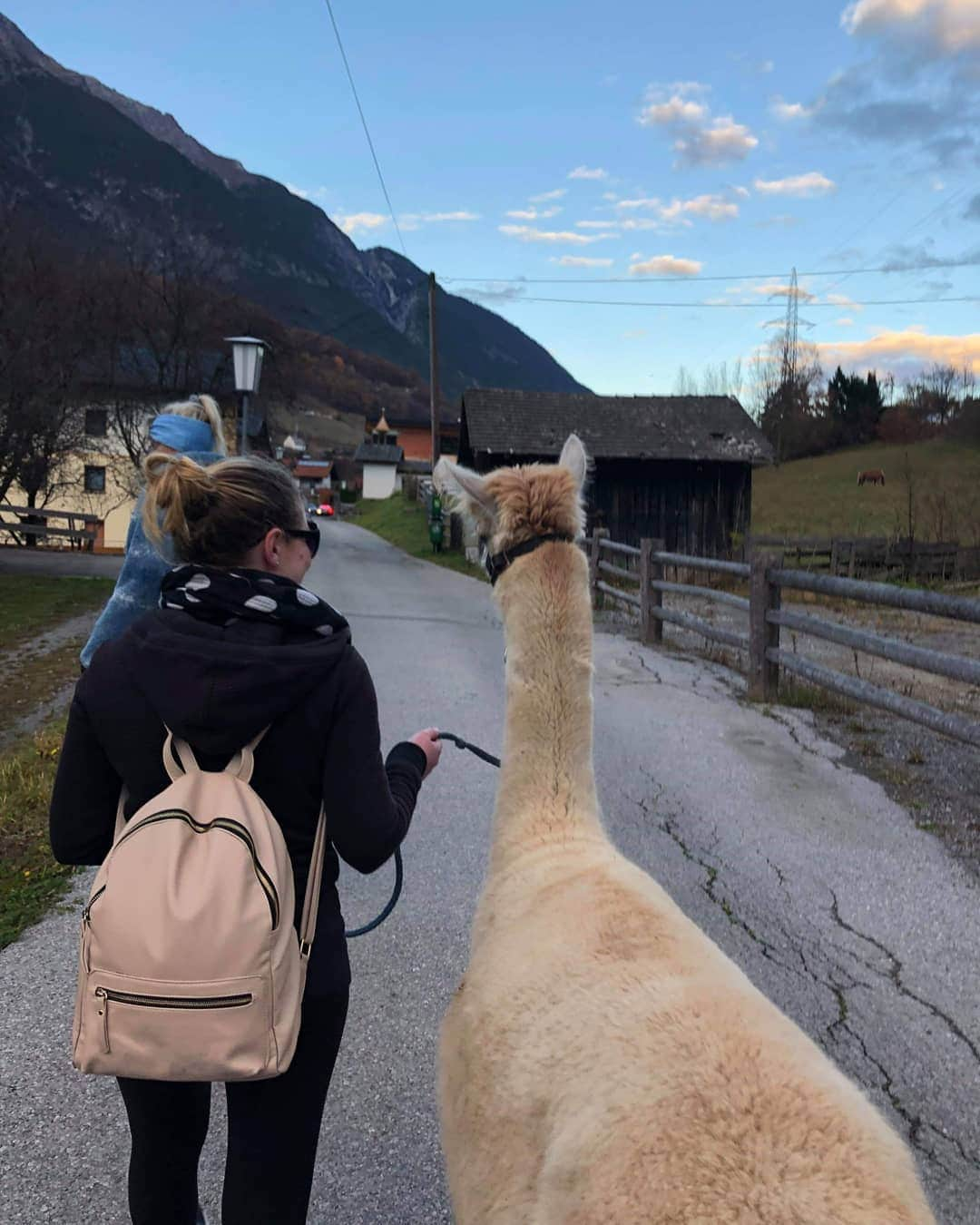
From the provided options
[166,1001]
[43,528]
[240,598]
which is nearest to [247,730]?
[240,598]

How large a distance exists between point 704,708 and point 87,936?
271 inches

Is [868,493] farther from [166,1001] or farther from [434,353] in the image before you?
[166,1001]

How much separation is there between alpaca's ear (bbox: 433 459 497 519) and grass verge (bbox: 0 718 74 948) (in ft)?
9.00

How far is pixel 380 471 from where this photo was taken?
247 feet

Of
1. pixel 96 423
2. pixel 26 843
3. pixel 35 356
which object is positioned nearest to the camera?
pixel 26 843

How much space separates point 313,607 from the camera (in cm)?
163

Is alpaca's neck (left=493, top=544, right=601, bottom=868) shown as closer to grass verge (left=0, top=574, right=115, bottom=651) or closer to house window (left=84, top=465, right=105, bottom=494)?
grass verge (left=0, top=574, right=115, bottom=651)

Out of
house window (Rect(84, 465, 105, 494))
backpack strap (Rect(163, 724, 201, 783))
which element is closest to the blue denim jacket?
backpack strap (Rect(163, 724, 201, 783))

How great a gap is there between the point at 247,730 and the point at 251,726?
14 mm

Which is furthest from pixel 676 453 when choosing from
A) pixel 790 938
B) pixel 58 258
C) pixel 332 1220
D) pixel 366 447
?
pixel 366 447

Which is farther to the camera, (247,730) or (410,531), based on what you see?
(410,531)

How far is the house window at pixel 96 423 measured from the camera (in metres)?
23.5

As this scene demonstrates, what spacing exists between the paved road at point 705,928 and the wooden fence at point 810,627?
1.91 feet

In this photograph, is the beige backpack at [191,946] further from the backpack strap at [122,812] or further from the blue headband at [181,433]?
the blue headband at [181,433]
